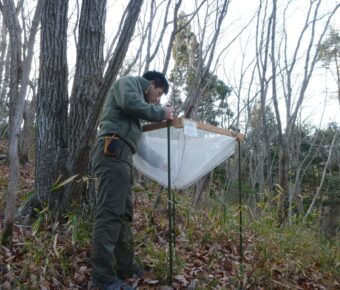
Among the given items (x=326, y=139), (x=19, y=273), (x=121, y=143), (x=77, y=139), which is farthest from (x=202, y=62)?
(x=326, y=139)

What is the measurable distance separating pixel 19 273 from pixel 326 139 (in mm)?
18374

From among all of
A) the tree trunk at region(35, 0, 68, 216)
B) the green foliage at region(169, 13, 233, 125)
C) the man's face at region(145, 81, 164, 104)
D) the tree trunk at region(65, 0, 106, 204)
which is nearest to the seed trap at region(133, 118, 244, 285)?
the man's face at region(145, 81, 164, 104)

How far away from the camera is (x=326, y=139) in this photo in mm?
18406

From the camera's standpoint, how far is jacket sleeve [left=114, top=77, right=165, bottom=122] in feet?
8.09

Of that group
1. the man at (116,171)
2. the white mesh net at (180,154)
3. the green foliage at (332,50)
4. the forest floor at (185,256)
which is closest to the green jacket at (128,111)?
the man at (116,171)

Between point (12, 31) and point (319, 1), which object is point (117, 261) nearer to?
point (12, 31)

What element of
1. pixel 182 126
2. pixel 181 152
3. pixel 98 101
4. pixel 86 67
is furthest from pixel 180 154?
pixel 86 67

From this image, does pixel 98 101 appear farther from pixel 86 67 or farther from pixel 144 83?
pixel 86 67

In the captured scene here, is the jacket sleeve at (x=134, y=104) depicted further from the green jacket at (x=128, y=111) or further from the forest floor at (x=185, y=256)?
the forest floor at (x=185, y=256)

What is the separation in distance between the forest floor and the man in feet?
0.88

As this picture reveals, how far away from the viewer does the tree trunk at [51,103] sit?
337 cm

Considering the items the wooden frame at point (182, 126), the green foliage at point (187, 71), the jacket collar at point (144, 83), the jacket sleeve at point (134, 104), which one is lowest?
the wooden frame at point (182, 126)

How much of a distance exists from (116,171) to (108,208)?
Result: 10.2 inches

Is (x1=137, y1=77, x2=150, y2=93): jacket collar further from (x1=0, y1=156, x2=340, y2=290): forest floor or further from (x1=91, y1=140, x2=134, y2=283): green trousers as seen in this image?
(x1=0, y1=156, x2=340, y2=290): forest floor
